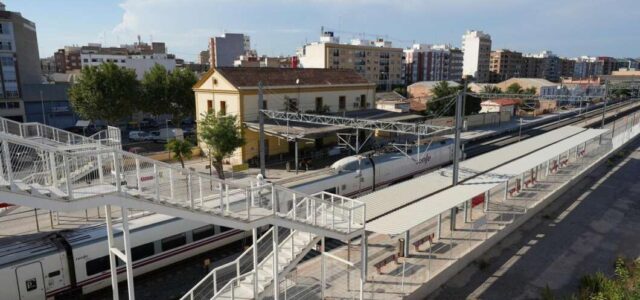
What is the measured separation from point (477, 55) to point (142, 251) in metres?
126

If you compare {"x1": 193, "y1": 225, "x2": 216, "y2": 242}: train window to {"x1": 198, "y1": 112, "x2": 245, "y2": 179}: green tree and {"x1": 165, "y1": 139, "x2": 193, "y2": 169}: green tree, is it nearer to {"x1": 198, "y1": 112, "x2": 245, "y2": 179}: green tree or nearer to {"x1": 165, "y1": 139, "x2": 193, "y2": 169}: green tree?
{"x1": 198, "y1": 112, "x2": 245, "y2": 179}: green tree

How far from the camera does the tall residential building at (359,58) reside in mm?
79312

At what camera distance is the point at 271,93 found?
33.7 metres

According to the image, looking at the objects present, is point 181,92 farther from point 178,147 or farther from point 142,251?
point 142,251

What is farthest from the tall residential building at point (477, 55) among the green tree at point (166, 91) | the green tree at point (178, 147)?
the green tree at point (178, 147)

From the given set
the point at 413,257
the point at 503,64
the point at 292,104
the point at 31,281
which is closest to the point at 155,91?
the point at 292,104

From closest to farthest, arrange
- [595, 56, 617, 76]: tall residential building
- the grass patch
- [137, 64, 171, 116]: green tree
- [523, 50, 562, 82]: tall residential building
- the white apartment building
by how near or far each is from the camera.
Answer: the grass patch → [137, 64, 171, 116]: green tree → the white apartment building → [523, 50, 562, 82]: tall residential building → [595, 56, 617, 76]: tall residential building

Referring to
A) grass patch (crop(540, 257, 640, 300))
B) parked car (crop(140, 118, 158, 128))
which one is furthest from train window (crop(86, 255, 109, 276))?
parked car (crop(140, 118, 158, 128))

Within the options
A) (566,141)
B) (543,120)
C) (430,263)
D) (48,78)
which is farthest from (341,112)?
(48,78)

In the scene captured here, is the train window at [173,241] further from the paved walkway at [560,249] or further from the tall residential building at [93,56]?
the tall residential building at [93,56]

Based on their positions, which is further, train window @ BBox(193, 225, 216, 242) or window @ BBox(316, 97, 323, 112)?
window @ BBox(316, 97, 323, 112)

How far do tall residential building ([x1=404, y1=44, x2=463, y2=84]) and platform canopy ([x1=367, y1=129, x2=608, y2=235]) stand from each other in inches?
3356

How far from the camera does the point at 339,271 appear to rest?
14945 mm

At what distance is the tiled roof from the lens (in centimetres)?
3228
